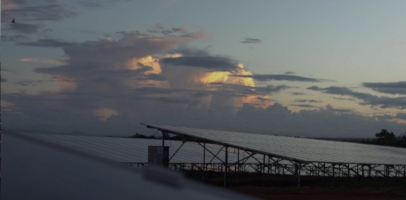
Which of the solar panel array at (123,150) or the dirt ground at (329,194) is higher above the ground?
the solar panel array at (123,150)

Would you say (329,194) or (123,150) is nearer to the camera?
(329,194)

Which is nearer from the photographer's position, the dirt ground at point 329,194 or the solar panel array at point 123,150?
the dirt ground at point 329,194

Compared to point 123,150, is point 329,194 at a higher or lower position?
lower

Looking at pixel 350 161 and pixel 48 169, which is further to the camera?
pixel 350 161

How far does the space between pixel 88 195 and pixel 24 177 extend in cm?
32

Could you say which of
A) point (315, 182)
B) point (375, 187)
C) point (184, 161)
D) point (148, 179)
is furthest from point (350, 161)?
point (148, 179)

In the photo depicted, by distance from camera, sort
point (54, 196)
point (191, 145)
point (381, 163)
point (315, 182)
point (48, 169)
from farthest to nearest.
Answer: point (191, 145)
point (381, 163)
point (315, 182)
point (48, 169)
point (54, 196)

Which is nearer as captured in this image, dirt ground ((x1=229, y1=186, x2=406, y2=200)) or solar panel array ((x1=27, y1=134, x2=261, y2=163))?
dirt ground ((x1=229, y1=186, x2=406, y2=200))

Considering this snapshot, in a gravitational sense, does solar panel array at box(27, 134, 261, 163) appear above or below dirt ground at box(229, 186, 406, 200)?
above

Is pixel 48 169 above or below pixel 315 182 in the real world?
above

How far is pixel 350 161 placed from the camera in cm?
2838

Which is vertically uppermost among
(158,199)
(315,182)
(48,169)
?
(48,169)

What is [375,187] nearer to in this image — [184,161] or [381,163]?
[381,163]

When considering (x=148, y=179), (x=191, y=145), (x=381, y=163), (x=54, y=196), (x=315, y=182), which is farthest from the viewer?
(x=191, y=145)
